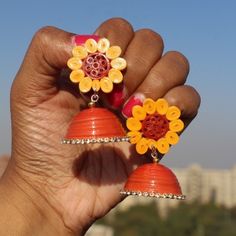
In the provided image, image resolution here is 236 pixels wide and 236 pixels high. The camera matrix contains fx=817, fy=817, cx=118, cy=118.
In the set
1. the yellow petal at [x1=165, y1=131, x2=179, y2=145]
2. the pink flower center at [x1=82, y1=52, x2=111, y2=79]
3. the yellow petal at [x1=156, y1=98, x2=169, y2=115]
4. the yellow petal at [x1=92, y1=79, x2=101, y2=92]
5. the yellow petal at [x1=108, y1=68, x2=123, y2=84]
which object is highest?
the pink flower center at [x1=82, y1=52, x2=111, y2=79]

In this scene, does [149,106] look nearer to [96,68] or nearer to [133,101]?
[133,101]

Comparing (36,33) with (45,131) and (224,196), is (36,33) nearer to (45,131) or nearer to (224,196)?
(45,131)

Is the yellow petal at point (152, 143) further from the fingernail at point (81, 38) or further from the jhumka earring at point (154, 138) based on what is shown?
the fingernail at point (81, 38)

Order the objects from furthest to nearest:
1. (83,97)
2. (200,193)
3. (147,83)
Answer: (200,193)
(83,97)
(147,83)

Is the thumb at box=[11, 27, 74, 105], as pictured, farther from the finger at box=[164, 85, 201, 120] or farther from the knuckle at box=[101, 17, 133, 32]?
the finger at box=[164, 85, 201, 120]

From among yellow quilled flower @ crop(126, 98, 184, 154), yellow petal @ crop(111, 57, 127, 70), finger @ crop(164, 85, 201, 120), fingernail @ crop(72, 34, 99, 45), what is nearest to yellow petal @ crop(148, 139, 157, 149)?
yellow quilled flower @ crop(126, 98, 184, 154)

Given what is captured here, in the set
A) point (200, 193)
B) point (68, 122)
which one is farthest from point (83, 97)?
point (200, 193)

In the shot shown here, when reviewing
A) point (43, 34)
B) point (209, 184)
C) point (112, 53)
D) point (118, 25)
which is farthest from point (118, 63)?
point (209, 184)
